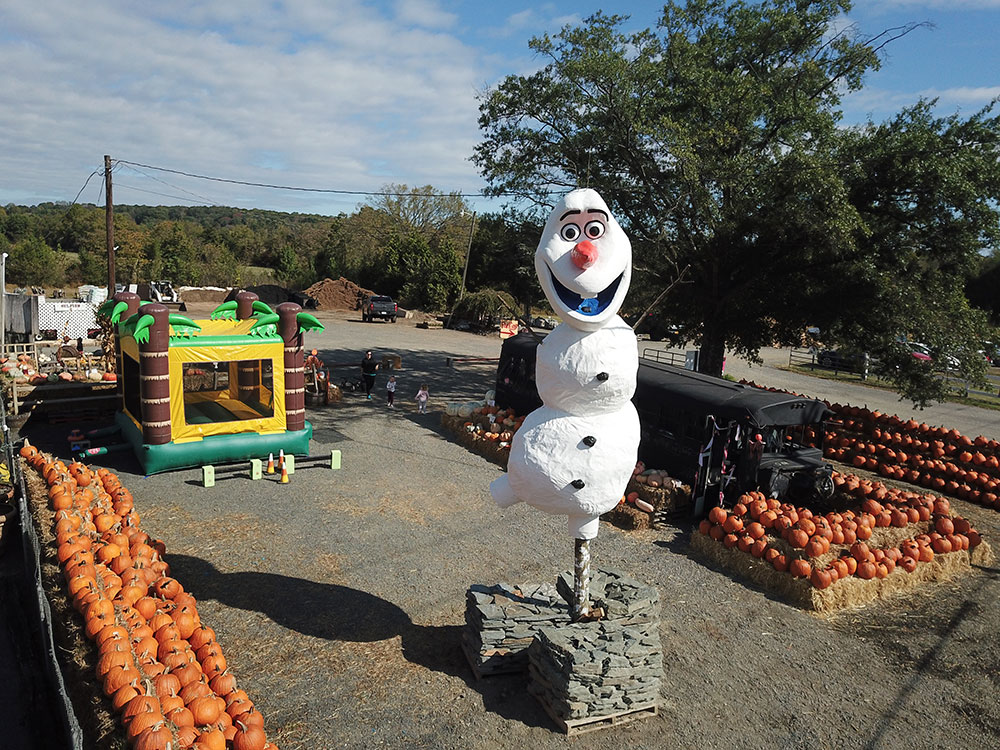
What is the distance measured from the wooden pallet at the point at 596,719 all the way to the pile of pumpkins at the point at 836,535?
10.8ft

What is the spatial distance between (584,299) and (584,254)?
1.40ft

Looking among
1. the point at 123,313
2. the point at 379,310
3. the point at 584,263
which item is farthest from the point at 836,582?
the point at 379,310

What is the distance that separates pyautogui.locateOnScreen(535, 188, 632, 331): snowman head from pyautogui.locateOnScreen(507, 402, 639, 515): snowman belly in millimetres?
866

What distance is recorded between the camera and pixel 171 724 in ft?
14.5

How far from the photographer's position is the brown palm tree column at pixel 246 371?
46.1ft

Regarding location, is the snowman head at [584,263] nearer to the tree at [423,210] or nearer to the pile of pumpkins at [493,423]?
the pile of pumpkins at [493,423]

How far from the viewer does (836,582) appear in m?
8.01

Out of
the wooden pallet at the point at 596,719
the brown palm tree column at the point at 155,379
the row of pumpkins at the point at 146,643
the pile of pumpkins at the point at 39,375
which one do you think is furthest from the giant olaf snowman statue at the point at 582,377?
the pile of pumpkins at the point at 39,375

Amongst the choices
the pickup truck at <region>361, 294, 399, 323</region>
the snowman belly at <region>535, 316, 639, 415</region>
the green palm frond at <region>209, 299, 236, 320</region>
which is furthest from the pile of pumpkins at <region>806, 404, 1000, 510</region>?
the pickup truck at <region>361, 294, 399, 323</region>

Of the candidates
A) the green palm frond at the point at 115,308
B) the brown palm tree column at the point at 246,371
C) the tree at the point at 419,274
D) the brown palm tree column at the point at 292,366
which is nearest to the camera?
the green palm frond at the point at 115,308

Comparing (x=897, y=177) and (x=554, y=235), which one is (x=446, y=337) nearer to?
(x=897, y=177)

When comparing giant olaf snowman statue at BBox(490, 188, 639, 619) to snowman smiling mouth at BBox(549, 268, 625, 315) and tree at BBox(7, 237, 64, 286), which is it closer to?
snowman smiling mouth at BBox(549, 268, 625, 315)

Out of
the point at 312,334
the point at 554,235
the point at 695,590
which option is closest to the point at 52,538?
the point at 554,235

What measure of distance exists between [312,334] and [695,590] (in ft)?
91.1
